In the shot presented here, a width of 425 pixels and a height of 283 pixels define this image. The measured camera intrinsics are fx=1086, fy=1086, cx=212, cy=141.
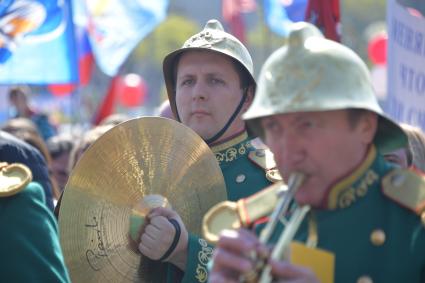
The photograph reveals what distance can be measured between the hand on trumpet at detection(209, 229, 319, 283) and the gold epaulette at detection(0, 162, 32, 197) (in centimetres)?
93

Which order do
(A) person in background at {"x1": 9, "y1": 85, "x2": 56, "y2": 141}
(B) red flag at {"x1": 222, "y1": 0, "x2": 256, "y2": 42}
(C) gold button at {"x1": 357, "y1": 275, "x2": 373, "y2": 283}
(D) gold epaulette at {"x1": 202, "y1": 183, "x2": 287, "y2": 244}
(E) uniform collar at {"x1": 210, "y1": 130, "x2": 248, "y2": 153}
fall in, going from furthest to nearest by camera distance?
1. (B) red flag at {"x1": 222, "y1": 0, "x2": 256, "y2": 42}
2. (A) person in background at {"x1": 9, "y1": 85, "x2": 56, "y2": 141}
3. (E) uniform collar at {"x1": 210, "y1": 130, "x2": 248, "y2": 153}
4. (D) gold epaulette at {"x1": 202, "y1": 183, "x2": 287, "y2": 244}
5. (C) gold button at {"x1": 357, "y1": 275, "x2": 373, "y2": 283}

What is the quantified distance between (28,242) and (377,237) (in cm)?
109

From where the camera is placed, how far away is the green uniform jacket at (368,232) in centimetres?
280

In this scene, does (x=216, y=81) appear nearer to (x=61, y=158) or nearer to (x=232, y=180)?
(x=232, y=180)

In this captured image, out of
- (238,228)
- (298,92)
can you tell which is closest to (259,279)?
(238,228)

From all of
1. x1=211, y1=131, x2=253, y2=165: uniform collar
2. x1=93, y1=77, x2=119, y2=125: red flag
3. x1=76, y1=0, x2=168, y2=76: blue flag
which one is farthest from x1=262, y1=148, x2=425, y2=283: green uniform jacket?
x1=93, y1=77, x2=119, y2=125: red flag

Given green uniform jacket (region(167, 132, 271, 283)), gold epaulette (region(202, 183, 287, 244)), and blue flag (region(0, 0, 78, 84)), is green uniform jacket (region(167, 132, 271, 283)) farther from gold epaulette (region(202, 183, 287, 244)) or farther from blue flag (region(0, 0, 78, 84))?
blue flag (region(0, 0, 78, 84))

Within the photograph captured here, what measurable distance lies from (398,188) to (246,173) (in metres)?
1.58

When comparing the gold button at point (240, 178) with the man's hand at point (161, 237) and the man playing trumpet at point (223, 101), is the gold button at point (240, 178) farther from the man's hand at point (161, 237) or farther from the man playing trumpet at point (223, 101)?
the man's hand at point (161, 237)

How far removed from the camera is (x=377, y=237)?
279 cm

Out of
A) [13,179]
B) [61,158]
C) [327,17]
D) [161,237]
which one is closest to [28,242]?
[13,179]

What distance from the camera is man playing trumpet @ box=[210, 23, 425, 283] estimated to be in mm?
2729

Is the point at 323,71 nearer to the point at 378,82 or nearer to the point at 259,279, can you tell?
the point at 259,279

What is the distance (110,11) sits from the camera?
1052 centimetres
